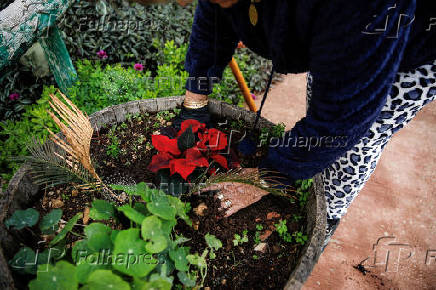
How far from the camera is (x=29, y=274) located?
0.93 metres

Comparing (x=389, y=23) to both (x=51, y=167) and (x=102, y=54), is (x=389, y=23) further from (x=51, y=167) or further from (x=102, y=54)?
(x=102, y=54)

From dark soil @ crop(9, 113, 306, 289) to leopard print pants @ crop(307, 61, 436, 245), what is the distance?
0.35m

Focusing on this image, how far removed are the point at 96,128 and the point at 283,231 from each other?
43.5 inches

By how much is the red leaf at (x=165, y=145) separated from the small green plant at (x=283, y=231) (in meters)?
0.56

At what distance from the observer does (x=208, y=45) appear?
1.42 meters

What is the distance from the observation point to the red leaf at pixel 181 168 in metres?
1.17

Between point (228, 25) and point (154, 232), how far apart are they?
103 centimetres

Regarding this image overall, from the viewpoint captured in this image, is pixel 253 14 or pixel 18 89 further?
pixel 18 89

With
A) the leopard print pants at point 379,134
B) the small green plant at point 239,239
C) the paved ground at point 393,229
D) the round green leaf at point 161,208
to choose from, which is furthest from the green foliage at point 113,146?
the paved ground at point 393,229

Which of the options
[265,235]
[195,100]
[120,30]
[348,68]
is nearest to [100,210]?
[265,235]

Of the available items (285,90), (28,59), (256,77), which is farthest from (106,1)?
(285,90)

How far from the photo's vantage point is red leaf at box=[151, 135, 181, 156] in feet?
4.17

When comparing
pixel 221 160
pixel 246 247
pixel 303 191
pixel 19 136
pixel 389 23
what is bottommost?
pixel 246 247

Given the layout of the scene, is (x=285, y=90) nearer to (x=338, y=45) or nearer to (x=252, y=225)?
(x=252, y=225)
